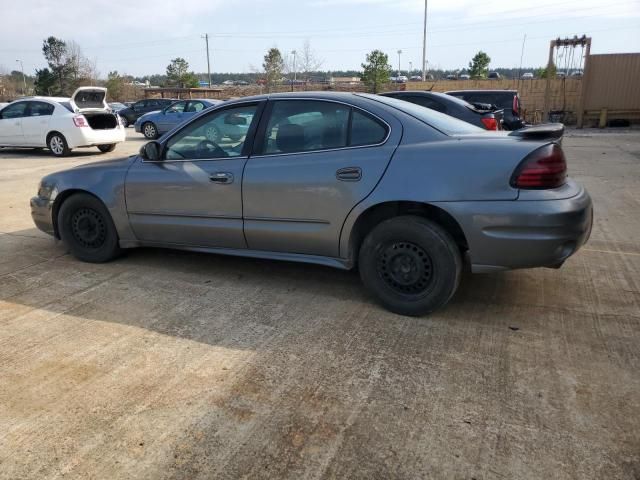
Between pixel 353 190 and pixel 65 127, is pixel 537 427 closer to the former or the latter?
pixel 353 190

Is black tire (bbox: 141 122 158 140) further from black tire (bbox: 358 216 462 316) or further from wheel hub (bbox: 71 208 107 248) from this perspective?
black tire (bbox: 358 216 462 316)

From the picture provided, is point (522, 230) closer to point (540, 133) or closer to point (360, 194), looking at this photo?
point (540, 133)

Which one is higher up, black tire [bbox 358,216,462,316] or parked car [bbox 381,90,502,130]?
parked car [bbox 381,90,502,130]

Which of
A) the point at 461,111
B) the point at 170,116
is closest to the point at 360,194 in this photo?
the point at 461,111

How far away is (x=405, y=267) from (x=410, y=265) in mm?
39

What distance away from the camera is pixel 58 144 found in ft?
45.6

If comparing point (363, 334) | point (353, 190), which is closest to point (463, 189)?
point (353, 190)

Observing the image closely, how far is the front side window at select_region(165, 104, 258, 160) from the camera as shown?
4.21 metres

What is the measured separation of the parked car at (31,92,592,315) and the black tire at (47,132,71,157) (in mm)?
10337

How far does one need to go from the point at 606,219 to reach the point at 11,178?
10463 mm

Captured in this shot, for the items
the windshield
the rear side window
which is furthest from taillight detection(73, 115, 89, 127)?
the rear side window

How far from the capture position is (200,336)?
345 centimetres

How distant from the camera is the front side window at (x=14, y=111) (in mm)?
14172

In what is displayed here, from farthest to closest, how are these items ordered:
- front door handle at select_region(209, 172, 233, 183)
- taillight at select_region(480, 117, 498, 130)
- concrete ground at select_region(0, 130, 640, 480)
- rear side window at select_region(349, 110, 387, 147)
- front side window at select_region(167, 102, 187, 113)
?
1. front side window at select_region(167, 102, 187, 113)
2. taillight at select_region(480, 117, 498, 130)
3. front door handle at select_region(209, 172, 233, 183)
4. rear side window at select_region(349, 110, 387, 147)
5. concrete ground at select_region(0, 130, 640, 480)
